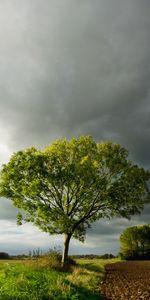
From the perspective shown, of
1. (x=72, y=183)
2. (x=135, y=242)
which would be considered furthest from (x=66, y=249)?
(x=135, y=242)

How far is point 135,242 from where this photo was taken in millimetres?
100312

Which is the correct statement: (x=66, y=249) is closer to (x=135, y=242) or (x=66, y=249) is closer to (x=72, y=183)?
(x=72, y=183)

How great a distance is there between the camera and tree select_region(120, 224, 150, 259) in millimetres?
96562

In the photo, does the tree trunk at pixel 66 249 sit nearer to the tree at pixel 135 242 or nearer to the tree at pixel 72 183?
the tree at pixel 72 183

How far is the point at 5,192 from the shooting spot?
139ft

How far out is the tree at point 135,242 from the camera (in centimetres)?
9656

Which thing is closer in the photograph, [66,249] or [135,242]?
[66,249]

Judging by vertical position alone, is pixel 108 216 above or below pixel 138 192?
below

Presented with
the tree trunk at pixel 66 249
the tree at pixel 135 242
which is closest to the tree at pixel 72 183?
the tree trunk at pixel 66 249

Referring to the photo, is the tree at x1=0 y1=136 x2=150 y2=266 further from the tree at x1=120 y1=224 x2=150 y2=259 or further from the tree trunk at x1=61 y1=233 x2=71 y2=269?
the tree at x1=120 y1=224 x2=150 y2=259

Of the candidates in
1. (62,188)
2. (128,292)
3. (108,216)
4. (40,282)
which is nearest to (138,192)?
(108,216)

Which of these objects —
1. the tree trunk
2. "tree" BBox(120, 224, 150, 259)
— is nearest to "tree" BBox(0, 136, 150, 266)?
the tree trunk

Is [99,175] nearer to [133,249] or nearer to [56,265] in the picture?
[56,265]

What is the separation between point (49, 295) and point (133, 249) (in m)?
86.3
